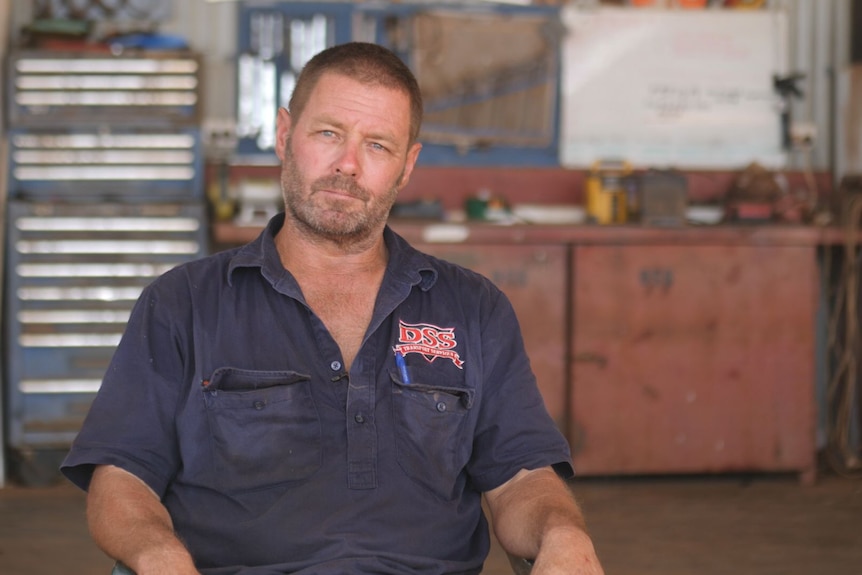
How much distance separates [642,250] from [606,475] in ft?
3.08

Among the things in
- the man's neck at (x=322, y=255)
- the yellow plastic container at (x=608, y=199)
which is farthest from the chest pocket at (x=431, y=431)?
A: the yellow plastic container at (x=608, y=199)

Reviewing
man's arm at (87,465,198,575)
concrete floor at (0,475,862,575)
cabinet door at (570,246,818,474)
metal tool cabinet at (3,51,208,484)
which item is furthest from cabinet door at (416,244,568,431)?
man's arm at (87,465,198,575)

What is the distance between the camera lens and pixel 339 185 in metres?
2.13

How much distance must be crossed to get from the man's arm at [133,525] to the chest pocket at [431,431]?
410mm

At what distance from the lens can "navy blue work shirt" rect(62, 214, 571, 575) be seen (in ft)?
6.34

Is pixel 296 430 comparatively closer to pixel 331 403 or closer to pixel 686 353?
pixel 331 403

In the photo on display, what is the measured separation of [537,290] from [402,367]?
8.77ft

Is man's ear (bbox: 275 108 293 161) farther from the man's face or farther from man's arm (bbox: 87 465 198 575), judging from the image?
man's arm (bbox: 87 465 198 575)

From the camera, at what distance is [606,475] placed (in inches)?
191

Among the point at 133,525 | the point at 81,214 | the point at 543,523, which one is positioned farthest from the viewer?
the point at 81,214

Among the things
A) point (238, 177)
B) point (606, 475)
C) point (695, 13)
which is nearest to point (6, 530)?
point (238, 177)

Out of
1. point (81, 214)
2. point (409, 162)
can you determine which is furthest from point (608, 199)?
point (409, 162)

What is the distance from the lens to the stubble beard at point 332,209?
2.13 m

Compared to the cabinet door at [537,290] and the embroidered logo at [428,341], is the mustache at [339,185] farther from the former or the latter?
the cabinet door at [537,290]
